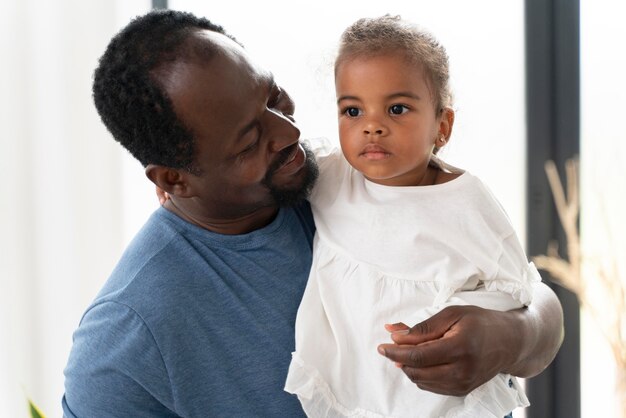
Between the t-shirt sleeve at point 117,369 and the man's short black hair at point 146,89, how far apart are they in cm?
27

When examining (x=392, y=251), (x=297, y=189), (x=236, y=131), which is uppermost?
(x=236, y=131)

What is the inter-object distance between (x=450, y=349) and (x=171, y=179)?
543 millimetres

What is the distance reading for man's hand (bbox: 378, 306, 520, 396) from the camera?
1154 millimetres

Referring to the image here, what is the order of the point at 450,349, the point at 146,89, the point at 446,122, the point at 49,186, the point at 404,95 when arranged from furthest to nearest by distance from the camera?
the point at 49,186 < the point at 446,122 < the point at 404,95 < the point at 146,89 < the point at 450,349

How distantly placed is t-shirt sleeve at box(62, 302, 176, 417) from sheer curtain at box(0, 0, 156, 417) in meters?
1.66

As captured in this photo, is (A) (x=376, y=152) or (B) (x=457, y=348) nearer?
(B) (x=457, y=348)

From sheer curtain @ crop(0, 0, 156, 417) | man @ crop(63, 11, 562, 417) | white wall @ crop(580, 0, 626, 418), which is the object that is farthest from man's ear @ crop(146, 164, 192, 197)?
white wall @ crop(580, 0, 626, 418)

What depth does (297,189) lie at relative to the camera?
136 centimetres

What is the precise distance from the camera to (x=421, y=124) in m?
1.40

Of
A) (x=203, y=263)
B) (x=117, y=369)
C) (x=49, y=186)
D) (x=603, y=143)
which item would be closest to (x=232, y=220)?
(x=203, y=263)

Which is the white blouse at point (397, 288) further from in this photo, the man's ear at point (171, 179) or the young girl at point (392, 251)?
the man's ear at point (171, 179)

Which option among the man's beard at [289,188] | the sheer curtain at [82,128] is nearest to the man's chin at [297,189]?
the man's beard at [289,188]

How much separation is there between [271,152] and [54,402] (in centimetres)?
198

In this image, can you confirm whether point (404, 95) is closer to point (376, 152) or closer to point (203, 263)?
point (376, 152)
